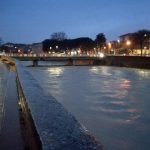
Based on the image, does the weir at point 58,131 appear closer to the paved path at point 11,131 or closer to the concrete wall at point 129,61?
the paved path at point 11,131

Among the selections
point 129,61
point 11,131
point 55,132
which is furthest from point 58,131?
point 129,61

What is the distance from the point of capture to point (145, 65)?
65938 millimetres

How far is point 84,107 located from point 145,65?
4938cm

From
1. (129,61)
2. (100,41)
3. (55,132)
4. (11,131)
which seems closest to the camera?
(55,132)

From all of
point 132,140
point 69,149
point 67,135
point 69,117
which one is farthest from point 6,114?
point 69,149

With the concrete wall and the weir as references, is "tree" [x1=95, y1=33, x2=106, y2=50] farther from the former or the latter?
the weir

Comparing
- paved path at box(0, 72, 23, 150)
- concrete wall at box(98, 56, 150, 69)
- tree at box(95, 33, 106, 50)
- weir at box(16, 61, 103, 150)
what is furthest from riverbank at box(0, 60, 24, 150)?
tree at box(95, 33, 106, 50)

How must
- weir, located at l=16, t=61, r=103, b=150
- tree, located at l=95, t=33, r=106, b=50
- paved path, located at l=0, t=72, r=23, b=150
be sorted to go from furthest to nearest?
tree, located at l=95, t=33, r=106, b=50 < paved path, located at l=0, t=72, r=23, b=150 < weir, located at l=16, t=61, r=103, b=150

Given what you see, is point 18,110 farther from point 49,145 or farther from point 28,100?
point 49,145

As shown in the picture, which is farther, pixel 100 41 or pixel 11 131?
pixel 100 41

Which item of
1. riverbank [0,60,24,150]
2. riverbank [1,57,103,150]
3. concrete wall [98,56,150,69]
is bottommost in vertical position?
concrete wall [98,56,150,69]

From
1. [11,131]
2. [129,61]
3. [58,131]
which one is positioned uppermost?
[58,131]

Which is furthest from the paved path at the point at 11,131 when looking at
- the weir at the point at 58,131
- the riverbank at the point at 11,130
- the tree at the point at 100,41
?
the tree at the point at 100,41

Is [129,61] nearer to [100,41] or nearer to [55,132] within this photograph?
[55,132]
